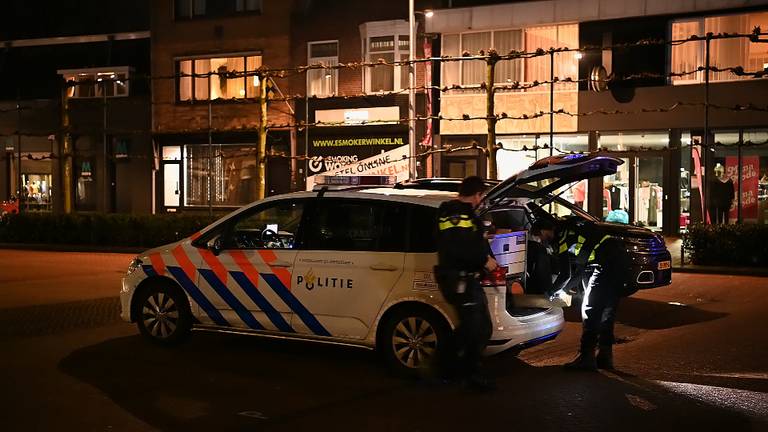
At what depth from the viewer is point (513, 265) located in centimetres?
759

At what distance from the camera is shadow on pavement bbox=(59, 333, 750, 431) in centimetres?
600

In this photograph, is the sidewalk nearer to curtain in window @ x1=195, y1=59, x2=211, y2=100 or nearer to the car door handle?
the car door handle

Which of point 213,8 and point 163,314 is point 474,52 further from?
point 163,314

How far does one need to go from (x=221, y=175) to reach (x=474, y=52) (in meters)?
9.82

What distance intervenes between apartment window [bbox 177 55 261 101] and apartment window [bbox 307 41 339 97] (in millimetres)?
1972

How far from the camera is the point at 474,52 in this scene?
2503cm

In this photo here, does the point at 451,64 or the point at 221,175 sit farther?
the point at 221,175

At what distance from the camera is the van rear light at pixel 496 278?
22.7 feet

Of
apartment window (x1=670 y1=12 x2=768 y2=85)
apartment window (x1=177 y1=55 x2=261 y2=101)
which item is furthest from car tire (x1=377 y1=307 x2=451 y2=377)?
apartment window (x1=177 y1=55 x2=261 y2=101)

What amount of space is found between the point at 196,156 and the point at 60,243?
7.86 m

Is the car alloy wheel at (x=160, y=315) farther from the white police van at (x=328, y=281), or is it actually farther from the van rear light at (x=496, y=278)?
the van rear light at (x=496, y=278)

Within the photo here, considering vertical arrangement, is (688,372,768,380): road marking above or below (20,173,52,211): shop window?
below

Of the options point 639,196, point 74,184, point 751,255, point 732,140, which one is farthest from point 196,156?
point 751,255

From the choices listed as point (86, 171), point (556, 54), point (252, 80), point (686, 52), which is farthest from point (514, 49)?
point (86, 171)
